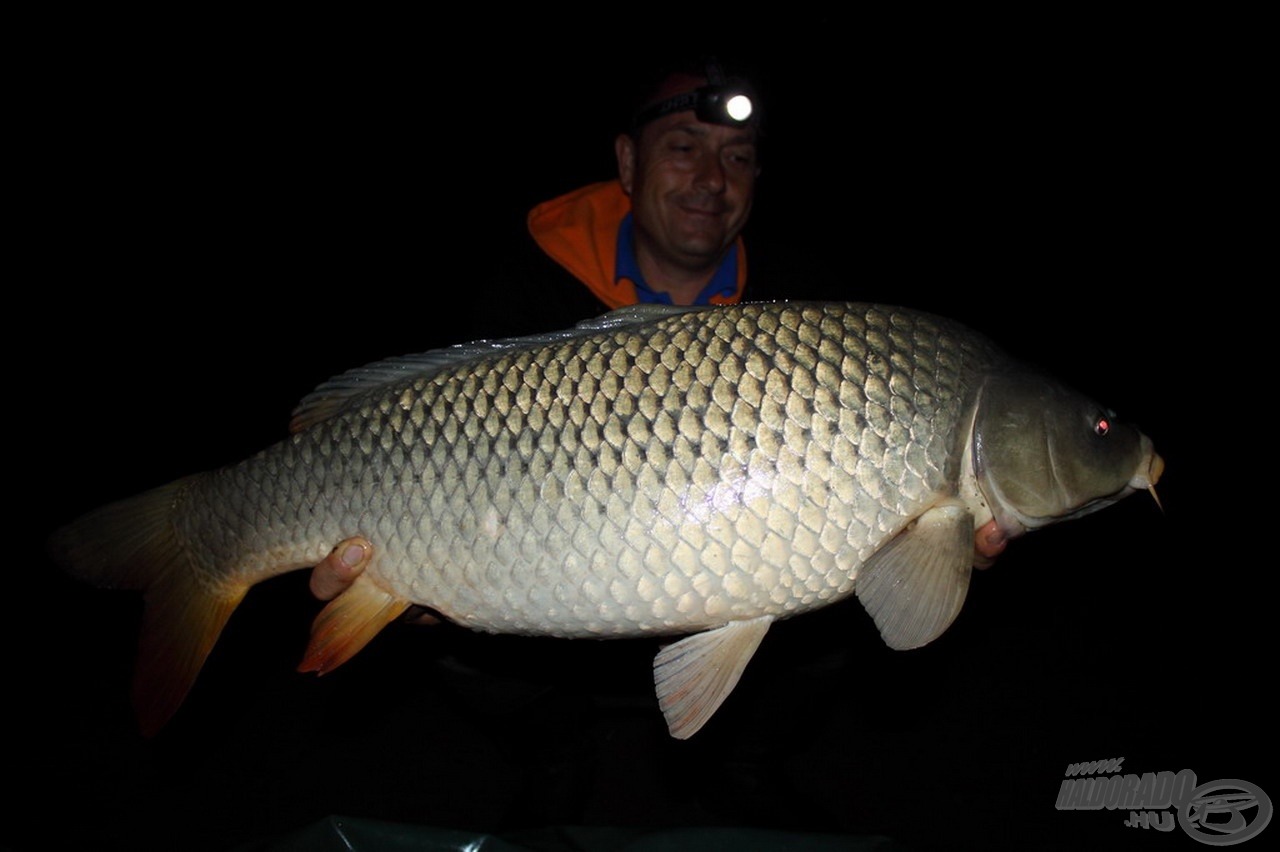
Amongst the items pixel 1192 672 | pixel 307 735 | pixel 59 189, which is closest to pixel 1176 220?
pixel 1192 672

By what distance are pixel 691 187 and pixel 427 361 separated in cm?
91

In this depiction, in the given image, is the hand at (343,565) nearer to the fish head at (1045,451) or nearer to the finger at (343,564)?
the finger at (343,564)

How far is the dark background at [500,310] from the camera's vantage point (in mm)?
1604

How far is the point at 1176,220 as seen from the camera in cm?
663

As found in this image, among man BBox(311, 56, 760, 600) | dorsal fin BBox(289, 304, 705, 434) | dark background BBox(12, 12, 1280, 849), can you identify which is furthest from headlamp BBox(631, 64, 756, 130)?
dorsal fin BBox(289, 304, 705, 434)

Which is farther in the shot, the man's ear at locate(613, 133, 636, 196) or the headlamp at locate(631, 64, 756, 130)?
the man's ear at locate(613, 133, 636, 196)

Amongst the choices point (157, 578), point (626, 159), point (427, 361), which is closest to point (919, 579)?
point (427, 361)

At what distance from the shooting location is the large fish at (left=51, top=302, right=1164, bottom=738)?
87cm

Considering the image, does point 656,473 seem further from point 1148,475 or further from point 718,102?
point 718,102

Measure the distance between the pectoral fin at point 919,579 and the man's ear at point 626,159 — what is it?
126cm

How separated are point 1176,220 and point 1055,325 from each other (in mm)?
1696

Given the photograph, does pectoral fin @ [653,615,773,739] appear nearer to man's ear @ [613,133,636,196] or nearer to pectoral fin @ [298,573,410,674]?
pectoral fin @ [298,573,410,674]

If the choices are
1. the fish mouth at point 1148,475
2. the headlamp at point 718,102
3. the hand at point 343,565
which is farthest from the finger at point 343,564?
the headlamp at point 718,102

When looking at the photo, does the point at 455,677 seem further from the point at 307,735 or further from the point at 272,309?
the point at 272,309
